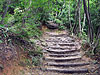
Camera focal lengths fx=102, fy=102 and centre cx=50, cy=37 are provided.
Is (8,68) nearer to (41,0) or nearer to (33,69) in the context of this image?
(33,69)

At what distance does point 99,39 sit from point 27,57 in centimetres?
406

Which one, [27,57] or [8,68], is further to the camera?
[27,57]

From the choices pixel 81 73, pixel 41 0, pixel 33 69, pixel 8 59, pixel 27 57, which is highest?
pixel 41 0

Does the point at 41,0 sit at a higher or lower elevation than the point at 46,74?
higher

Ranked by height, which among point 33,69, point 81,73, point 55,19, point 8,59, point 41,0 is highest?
point 41,0

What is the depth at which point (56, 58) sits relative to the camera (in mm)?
5773

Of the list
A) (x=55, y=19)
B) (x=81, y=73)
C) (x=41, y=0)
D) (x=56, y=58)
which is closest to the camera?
(x=41, y=0)

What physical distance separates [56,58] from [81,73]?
156cm

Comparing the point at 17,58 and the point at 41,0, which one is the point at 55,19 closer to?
the point at 41,0

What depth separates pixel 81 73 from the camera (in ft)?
15.7

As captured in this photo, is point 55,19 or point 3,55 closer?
point 3,55

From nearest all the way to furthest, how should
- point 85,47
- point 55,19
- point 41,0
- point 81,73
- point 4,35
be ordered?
point 4,35 < point 41,0 < point 81,73 < point 85,47 < point 55,19

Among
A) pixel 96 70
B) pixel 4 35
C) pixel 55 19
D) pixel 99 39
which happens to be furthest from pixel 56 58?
pixel 55 19

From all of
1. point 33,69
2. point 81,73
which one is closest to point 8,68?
point 33,69
